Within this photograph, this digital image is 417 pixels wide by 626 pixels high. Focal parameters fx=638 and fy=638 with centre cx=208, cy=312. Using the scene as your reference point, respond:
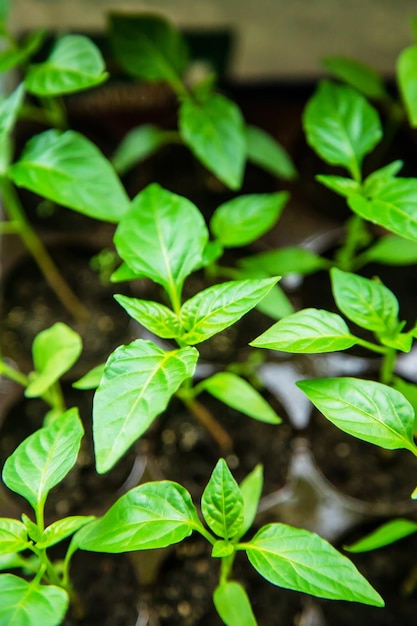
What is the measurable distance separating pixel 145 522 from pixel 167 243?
0.31 metres

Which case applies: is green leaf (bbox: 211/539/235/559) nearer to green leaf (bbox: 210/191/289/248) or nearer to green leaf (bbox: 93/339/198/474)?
green leaf (bbox: 93/339/198/474)

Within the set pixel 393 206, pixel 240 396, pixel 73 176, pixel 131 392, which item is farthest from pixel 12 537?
pixel 393 206

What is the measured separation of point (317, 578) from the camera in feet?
2.01

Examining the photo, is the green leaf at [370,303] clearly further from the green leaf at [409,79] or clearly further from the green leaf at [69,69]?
the green leaf at [69,69]

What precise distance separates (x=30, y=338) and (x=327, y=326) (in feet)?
2.08

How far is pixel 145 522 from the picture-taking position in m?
0.65

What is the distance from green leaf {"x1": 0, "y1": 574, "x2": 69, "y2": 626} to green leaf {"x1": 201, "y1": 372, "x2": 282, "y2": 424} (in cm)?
30

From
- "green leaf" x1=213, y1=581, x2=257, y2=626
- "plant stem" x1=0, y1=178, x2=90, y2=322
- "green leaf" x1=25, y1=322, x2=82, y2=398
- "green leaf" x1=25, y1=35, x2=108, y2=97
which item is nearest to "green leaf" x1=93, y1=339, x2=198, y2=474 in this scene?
"green leaf" x1=25, y1=322, x2=82, y2=398

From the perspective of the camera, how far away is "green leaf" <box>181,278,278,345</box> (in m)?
0.65

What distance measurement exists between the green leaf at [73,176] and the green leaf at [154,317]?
0.15m

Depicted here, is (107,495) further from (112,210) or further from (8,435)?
(112,210)

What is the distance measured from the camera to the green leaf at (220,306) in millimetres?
651

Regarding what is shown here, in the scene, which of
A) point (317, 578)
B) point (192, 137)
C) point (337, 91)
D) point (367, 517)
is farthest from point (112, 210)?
point (367, 517)

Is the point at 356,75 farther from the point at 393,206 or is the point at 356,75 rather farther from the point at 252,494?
the point at 252,494
